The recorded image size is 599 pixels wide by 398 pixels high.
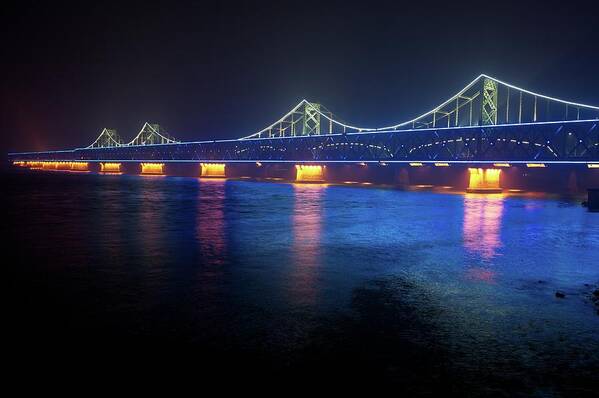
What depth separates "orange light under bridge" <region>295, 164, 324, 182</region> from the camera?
114m

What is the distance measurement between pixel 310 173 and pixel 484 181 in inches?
1840

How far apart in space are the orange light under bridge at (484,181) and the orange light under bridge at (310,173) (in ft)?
140

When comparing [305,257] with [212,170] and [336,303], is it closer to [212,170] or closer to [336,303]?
[336,303]

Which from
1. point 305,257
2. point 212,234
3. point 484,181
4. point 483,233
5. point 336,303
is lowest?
point 483,233

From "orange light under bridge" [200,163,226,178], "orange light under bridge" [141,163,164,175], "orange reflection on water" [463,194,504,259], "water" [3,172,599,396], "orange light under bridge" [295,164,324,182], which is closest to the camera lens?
"water" [3,172,599,396]

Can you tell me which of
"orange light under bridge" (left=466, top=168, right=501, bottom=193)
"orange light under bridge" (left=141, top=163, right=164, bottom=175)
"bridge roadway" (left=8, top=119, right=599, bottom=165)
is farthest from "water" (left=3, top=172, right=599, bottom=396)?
"orange light under bridge" (left=141, top=163, right=164, bottom=175)

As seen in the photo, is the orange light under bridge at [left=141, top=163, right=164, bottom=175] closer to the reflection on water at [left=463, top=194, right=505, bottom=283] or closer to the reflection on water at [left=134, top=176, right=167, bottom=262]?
the reflection on water at [left=134, top=176, right=167, bottom=262]

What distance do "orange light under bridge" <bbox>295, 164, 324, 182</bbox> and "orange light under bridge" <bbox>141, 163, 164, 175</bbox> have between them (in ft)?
246

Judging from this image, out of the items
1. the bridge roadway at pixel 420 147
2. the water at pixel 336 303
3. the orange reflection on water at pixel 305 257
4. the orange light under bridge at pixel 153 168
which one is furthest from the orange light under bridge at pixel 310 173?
the water at pixel 336 303

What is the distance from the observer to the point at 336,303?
10555 millimetres

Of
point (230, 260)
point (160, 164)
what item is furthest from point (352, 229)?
point (160, 164)

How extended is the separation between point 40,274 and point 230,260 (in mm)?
5159

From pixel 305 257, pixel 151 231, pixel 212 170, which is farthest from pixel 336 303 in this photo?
pixel 212 170

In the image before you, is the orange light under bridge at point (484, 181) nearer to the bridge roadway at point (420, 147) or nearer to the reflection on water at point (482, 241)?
the bridge roadway at point (420, 147)
